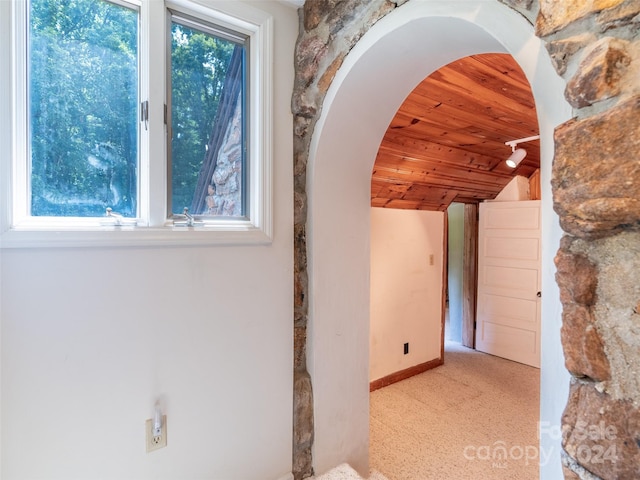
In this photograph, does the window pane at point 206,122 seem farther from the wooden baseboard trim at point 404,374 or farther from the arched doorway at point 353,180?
the wooden baseboard trim at point 404,374

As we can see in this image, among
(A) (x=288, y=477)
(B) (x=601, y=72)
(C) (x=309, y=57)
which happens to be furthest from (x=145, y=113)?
(A) (x=288, y=477)

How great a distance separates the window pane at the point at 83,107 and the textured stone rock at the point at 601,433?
4.77 feet

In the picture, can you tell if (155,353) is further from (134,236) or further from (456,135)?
(456,135)

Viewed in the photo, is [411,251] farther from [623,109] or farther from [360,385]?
[623,109]

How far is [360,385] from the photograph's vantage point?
1.79 metres

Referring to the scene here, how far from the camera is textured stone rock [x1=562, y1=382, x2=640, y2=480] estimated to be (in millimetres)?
633

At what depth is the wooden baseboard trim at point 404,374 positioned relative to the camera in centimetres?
318

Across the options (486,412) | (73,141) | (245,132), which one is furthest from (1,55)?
(486,412)

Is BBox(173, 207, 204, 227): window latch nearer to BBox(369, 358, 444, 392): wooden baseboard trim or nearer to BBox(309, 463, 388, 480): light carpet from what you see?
BBox(309, 463, 388, 480): light carpet

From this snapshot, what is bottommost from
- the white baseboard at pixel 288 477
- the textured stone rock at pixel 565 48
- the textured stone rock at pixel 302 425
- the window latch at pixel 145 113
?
the white baseboard at pixel 288 477

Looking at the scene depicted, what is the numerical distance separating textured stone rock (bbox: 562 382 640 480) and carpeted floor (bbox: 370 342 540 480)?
142 centimetres

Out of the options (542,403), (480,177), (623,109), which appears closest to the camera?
(623,109)

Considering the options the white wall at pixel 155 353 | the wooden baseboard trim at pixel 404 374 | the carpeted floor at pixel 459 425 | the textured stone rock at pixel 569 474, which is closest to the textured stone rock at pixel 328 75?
the white wall at pixel 155 353

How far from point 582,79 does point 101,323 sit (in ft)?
5.00
